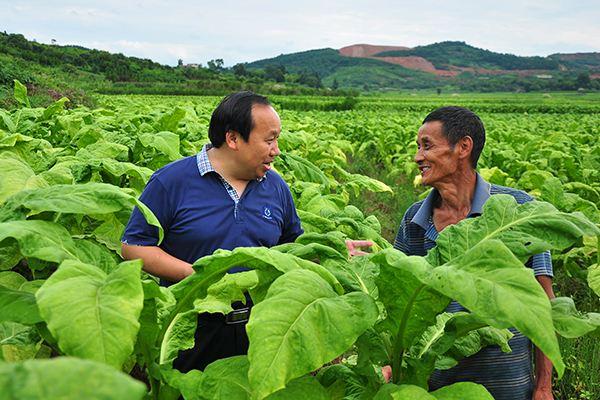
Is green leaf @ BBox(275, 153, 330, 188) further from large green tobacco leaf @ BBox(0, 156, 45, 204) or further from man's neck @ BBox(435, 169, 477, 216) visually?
large green tobacco leaf @ BBox(0, 156, 45, 204)

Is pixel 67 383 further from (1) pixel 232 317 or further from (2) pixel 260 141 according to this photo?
(2) pixel 260 141

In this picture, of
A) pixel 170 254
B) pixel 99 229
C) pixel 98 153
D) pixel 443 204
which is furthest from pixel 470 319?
pixel 98 153

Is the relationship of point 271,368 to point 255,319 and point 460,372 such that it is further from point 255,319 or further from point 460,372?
point 460,372

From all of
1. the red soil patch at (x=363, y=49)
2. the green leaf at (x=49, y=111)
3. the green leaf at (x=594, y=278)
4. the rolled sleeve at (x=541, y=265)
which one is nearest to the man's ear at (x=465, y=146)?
the rolled sleeve at (x=541, y=265)

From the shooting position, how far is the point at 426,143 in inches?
118

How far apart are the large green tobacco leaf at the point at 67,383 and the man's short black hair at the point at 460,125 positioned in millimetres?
2413

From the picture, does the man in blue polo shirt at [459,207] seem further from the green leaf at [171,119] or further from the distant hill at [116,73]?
the distant hill at [116,73]

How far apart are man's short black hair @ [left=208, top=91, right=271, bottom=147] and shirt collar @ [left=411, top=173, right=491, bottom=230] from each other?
0.91 meters

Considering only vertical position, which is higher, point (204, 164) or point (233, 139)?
point (233, 139)

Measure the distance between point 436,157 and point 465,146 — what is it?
6.1 inches

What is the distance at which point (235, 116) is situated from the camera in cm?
285

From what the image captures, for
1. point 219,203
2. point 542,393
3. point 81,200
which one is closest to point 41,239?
point 81,200

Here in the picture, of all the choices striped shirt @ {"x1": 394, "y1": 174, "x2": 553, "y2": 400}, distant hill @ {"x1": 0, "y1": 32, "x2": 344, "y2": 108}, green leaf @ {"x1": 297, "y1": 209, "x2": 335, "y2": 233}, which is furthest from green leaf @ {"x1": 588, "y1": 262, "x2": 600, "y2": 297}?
distant hill @ {"x1": 0, "y1": 32, "x2": 344, "y2": 108}

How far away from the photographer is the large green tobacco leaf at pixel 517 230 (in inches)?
68.8
